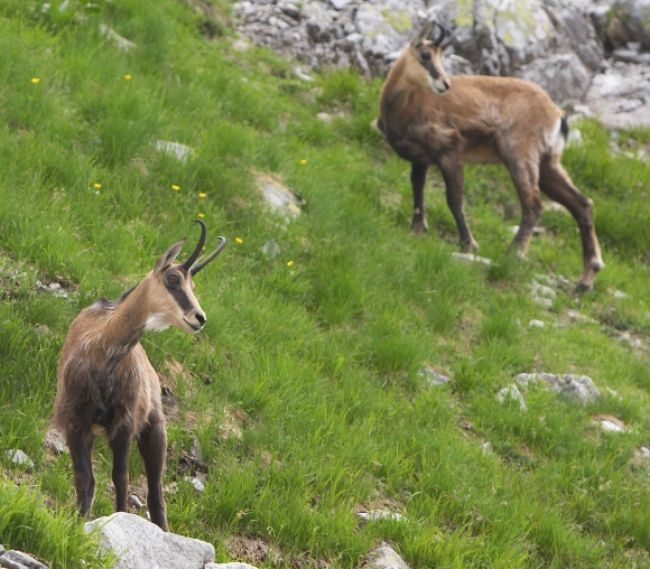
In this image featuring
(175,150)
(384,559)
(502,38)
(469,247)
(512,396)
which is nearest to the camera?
(384,559)

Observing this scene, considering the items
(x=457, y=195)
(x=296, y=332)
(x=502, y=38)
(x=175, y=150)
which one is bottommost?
(x=457, y=195)

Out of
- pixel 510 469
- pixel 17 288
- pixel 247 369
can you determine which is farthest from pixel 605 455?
pixel 17 288

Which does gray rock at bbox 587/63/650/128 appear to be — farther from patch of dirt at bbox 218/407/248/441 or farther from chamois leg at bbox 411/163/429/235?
patch of dirt at bbox 218/407/248/441

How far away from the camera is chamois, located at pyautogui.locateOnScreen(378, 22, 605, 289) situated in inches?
465

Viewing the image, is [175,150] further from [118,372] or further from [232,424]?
[118,372]

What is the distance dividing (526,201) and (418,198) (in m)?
1.21

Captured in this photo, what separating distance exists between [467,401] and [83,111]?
13.8ft

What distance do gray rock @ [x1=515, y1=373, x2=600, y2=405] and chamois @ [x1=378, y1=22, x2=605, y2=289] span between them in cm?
265

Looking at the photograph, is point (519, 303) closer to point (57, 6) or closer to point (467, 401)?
point (467, 401)

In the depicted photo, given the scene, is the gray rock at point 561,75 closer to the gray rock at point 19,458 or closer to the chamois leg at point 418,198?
the chamois leg at point 418,198

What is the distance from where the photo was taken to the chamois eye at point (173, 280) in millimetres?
5078

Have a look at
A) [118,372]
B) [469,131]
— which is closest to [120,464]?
[118,372]

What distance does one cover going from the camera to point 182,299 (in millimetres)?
5027

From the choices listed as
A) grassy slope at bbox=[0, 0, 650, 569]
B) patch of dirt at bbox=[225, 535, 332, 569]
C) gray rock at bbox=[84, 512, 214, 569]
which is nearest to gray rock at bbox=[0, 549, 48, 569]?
grassy slope at bbox=[0, 0, 650, 569]
